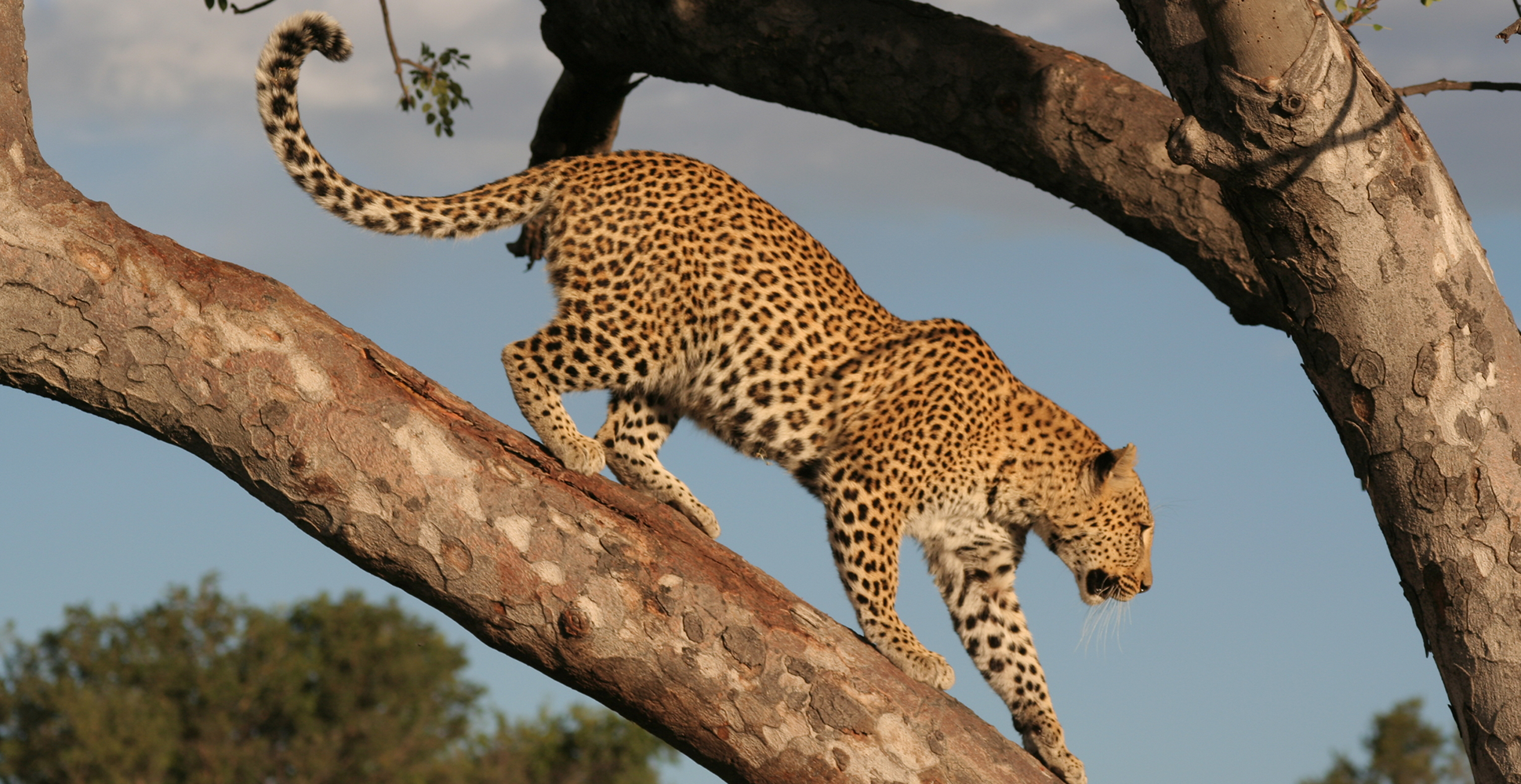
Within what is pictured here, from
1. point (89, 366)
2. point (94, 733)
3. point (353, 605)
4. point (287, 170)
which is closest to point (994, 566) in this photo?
point (287, 170)

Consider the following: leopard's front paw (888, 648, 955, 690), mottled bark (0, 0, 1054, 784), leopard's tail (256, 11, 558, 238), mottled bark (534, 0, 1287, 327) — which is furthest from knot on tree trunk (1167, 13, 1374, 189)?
leopard's tail (256, 11, 558, 238)

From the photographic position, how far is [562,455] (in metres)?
6.25

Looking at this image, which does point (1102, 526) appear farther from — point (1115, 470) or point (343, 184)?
point (343, 184)

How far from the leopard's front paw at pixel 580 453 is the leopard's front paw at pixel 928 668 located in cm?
154

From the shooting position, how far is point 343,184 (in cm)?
648

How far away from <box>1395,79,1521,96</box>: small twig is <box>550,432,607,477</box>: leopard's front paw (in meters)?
3.53

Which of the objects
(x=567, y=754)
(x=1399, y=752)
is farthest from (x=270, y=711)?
(x=1399, y=752)

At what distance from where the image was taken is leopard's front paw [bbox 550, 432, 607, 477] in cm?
613

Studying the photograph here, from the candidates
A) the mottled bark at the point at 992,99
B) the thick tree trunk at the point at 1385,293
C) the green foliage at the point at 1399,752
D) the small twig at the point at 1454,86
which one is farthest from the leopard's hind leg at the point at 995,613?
the green foliage at the point at 1399,752

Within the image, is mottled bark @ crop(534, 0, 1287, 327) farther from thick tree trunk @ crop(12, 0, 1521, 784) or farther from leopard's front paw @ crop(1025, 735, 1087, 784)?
leopard's front paw @ crop(1025, 735, 1087, 784)

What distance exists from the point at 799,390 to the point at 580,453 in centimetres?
124

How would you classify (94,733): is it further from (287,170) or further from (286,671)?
(287,170)

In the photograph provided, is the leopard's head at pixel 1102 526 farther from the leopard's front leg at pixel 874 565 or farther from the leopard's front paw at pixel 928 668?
the leopard's front paw at pixel 928 668

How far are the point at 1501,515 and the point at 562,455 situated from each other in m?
3.68
